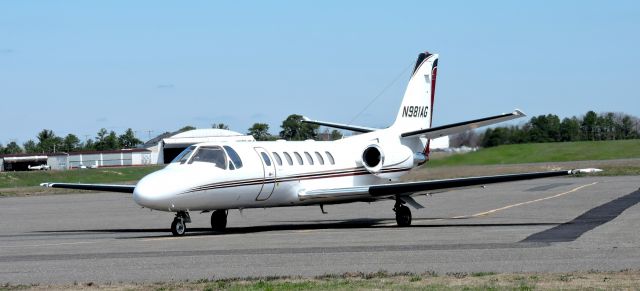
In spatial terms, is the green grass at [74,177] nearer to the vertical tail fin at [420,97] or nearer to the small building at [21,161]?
the small building at [21,161]

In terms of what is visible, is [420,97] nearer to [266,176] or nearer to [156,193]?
[266,176]

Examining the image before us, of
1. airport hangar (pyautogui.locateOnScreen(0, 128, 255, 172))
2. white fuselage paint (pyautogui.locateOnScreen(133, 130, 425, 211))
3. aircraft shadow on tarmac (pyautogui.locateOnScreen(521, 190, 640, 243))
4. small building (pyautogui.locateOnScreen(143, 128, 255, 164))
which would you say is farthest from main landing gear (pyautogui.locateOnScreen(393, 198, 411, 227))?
airport hangar (pyautogui.locateOnScreen(0, 128, 255, 172))

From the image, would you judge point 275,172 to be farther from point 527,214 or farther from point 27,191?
point 27,191

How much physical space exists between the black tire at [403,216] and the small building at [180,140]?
2708 centimetres

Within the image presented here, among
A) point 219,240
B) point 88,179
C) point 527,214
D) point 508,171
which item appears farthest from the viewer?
point 88,179

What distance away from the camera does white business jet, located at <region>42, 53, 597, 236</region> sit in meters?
22.8

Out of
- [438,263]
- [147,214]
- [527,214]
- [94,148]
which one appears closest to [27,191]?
[147,214]

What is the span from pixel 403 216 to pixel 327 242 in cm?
644

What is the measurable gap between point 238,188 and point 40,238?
4.63 metres

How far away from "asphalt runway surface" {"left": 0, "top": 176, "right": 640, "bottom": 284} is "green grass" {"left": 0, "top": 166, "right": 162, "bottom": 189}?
1477 inches

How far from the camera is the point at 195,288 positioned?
506 inches

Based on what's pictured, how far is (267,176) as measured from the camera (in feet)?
80.5

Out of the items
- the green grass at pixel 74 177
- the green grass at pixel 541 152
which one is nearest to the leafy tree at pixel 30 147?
the green grass at pixel 74 177

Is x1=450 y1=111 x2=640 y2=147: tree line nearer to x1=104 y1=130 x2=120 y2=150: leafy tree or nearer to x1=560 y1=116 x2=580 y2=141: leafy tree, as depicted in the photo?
x1=560 y1=116 x2=580 y2=141: leafy tree
